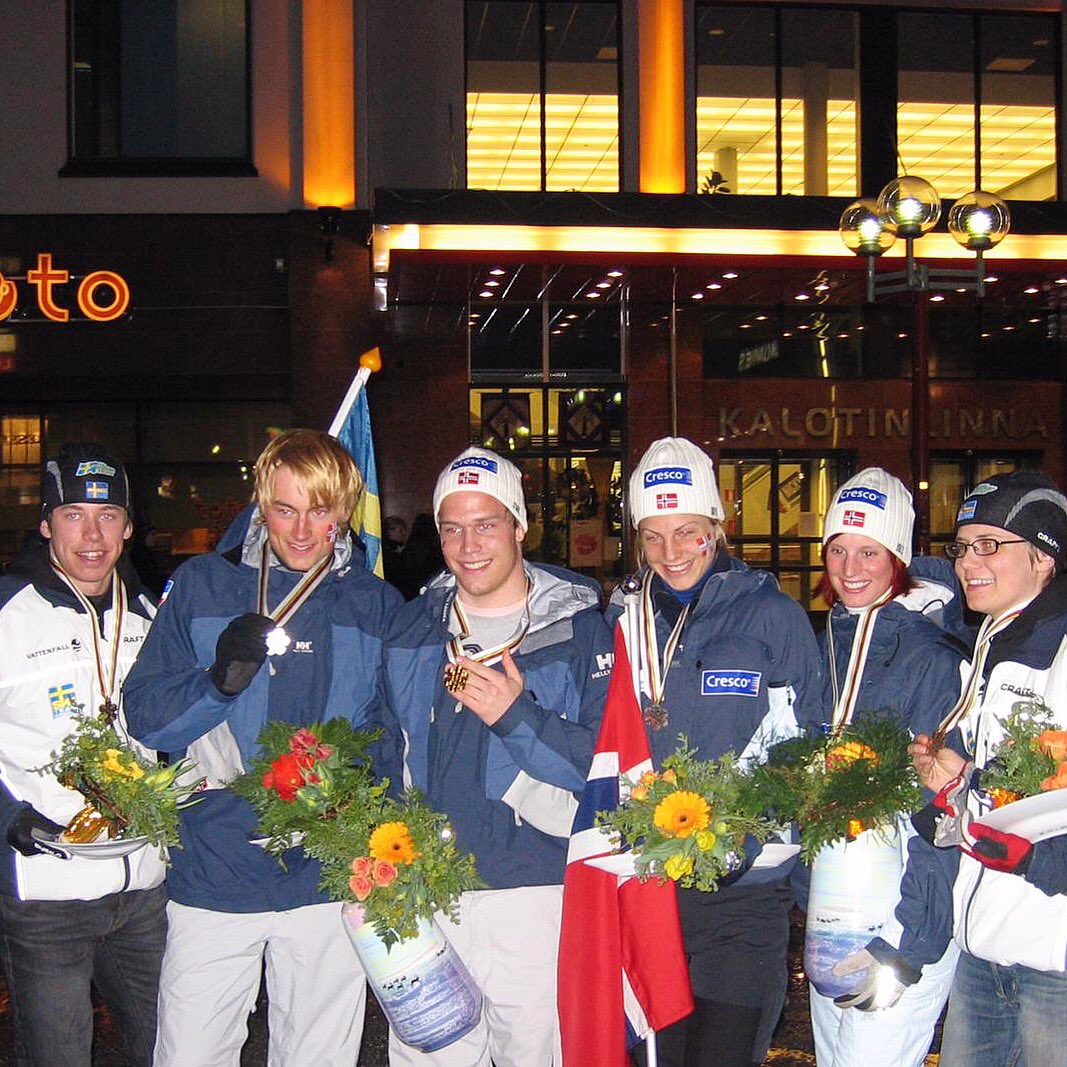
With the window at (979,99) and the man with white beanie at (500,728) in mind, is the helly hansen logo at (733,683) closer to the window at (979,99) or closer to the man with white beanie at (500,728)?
the man with white beanie at (500,728)

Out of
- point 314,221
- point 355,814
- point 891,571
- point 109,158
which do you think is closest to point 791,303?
point 314,221

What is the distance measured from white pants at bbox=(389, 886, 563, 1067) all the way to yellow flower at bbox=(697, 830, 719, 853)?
27.8 inches

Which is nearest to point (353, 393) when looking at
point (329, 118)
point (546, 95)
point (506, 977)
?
point (506, 977)

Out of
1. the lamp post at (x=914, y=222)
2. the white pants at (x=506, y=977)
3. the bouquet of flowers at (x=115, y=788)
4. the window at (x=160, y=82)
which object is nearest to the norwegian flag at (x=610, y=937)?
the white pants at (x=506, y=977)

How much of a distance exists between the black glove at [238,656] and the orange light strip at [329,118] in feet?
49.5

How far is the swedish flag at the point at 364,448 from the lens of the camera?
5.04 metres

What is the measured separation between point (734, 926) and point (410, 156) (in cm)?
1653

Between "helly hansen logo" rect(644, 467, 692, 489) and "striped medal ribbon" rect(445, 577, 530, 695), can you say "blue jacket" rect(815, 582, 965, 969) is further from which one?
"striped medal ribbon" rect(445, 577, 530, 695)

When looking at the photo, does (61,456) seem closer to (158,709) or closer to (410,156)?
(158,709)

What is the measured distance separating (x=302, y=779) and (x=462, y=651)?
687 mm

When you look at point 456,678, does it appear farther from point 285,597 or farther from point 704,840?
point 704,840

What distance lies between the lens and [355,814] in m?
3.57

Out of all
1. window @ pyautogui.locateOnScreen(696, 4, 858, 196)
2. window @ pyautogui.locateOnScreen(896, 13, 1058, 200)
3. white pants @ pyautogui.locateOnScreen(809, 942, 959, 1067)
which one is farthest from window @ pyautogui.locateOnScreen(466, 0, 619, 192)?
white pants @ pyautogui.locateOnScreen(809, 942, 959, 1067)

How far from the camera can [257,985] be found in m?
4.05
